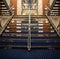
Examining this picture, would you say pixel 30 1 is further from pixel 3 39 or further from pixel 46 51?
pixel 46 51

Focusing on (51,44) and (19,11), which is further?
(19,11)

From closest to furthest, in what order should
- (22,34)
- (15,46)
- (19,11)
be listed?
(15,46), (22,34), (19,11)

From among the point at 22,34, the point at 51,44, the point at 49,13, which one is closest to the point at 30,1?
the point at 49,13

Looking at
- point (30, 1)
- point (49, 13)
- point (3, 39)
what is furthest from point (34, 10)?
point (3, 39)

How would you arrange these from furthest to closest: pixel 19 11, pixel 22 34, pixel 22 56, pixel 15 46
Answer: pixel 19 11 → pixel 22 34 → pixel 15 46 → pixel 22 56

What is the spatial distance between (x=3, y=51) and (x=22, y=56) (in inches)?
22.9

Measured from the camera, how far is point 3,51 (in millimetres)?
5664

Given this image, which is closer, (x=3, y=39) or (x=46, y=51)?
(x=46, y=51)

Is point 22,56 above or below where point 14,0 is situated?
below

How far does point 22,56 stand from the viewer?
18.2 ft

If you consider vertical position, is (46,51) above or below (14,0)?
below

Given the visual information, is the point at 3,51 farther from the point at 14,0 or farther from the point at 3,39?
the point at 14,0

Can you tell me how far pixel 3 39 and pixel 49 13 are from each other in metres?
4.29

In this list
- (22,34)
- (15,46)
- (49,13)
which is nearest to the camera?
(15,46)
